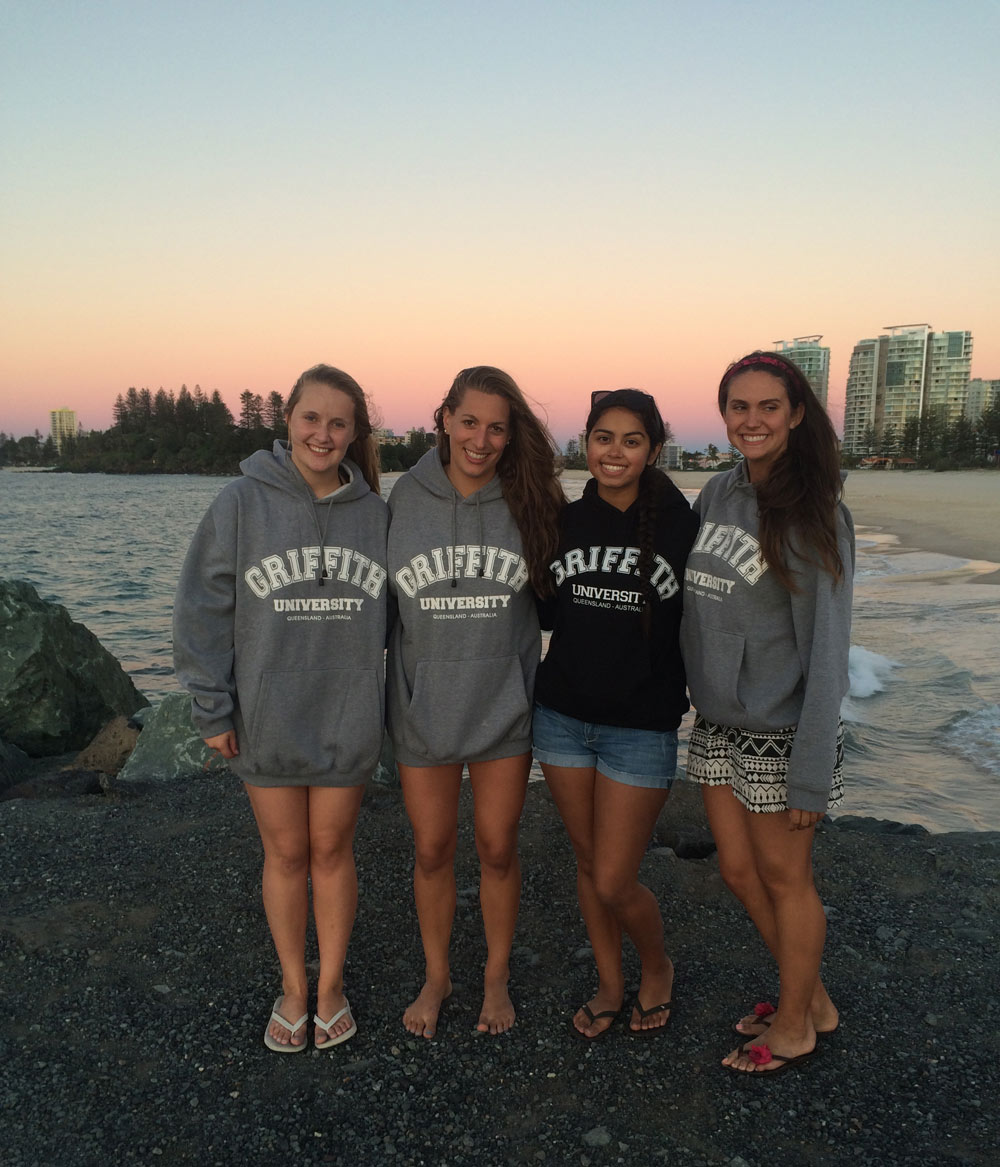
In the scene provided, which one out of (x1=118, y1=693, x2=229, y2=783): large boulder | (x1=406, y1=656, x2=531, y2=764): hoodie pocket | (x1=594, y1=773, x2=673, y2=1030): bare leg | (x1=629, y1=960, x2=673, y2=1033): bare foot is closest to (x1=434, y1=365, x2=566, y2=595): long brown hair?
(x1=406, y1=656, x2=531, y2=764): hoodie pocket

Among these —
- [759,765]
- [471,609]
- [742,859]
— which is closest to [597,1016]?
[742,859]

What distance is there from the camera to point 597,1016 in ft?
11.6

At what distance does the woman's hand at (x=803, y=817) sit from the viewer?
297 centimetres

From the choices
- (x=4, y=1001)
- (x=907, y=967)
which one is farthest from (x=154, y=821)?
(x=907, y=967)

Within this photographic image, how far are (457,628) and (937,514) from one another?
3577 cm

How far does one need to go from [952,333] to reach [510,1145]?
127831mm

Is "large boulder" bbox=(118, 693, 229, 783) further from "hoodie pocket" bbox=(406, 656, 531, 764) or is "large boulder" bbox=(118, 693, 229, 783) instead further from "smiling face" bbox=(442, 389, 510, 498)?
"smiling face" bbox=(442, 389, 510, 498)

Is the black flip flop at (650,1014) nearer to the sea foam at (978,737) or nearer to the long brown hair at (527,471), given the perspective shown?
the long brown hair at (527,471)

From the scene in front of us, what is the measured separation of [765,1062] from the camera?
3232 millimetres

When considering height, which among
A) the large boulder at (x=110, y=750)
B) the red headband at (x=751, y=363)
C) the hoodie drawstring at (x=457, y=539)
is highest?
the red headband at (x=751, y=363)

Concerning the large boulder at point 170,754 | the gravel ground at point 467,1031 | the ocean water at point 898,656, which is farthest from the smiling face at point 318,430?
the ocean water at point 898,656

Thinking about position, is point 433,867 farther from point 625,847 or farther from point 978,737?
point 978,737

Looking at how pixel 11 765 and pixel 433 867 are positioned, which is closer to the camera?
pixel 433 867

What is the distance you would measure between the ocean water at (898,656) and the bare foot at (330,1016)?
5.01 m
